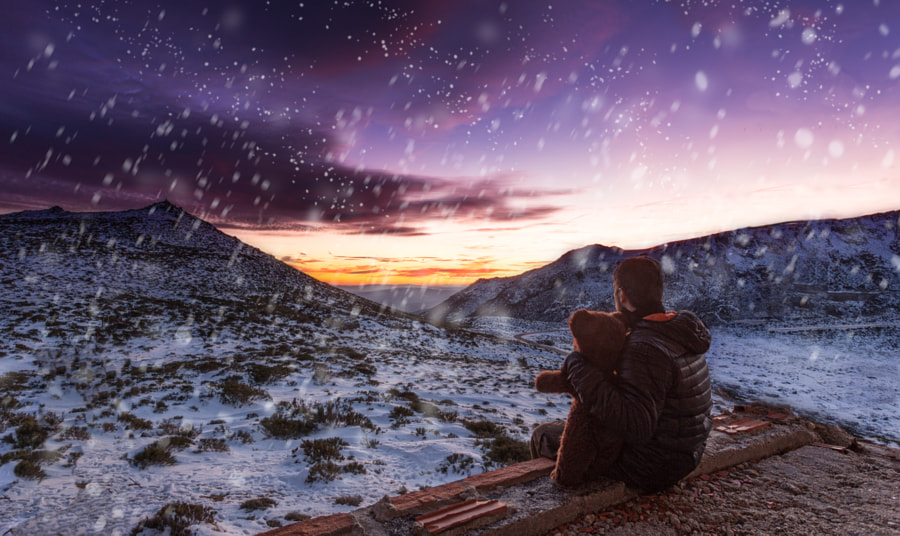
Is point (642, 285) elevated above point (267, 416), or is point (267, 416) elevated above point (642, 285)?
point (642, 285)

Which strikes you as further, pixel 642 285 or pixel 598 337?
pixel 642 285

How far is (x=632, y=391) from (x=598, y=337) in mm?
391

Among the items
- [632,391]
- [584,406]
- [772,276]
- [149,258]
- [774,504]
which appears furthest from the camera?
[772,276]

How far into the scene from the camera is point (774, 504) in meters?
3.38

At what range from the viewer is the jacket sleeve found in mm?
2629

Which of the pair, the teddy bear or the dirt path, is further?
the dirt path

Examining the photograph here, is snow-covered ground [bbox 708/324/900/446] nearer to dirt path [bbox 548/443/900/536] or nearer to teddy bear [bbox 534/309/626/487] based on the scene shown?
dirt path [bbox 548/443/900/536]

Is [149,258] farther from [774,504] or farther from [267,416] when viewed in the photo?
[774,504]

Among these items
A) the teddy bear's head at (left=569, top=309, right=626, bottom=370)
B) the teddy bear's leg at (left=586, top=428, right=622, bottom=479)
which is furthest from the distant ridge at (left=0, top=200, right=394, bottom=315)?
the teddy bear's head at (left=569, top=309, right=626, bottom=370)

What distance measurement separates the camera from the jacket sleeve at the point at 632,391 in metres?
2.63

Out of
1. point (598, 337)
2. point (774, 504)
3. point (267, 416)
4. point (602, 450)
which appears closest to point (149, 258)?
point (267, 416)

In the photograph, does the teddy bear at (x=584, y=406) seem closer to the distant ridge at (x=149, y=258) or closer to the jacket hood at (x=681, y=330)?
the jacket hood at (x=681, y=330)

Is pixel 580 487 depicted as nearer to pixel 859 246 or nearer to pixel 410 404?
pixel 410 404

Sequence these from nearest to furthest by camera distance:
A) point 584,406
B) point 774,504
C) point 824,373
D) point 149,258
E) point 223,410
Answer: point 584,406, point 774,504, point 223,410, point 824,373, point 149,258
